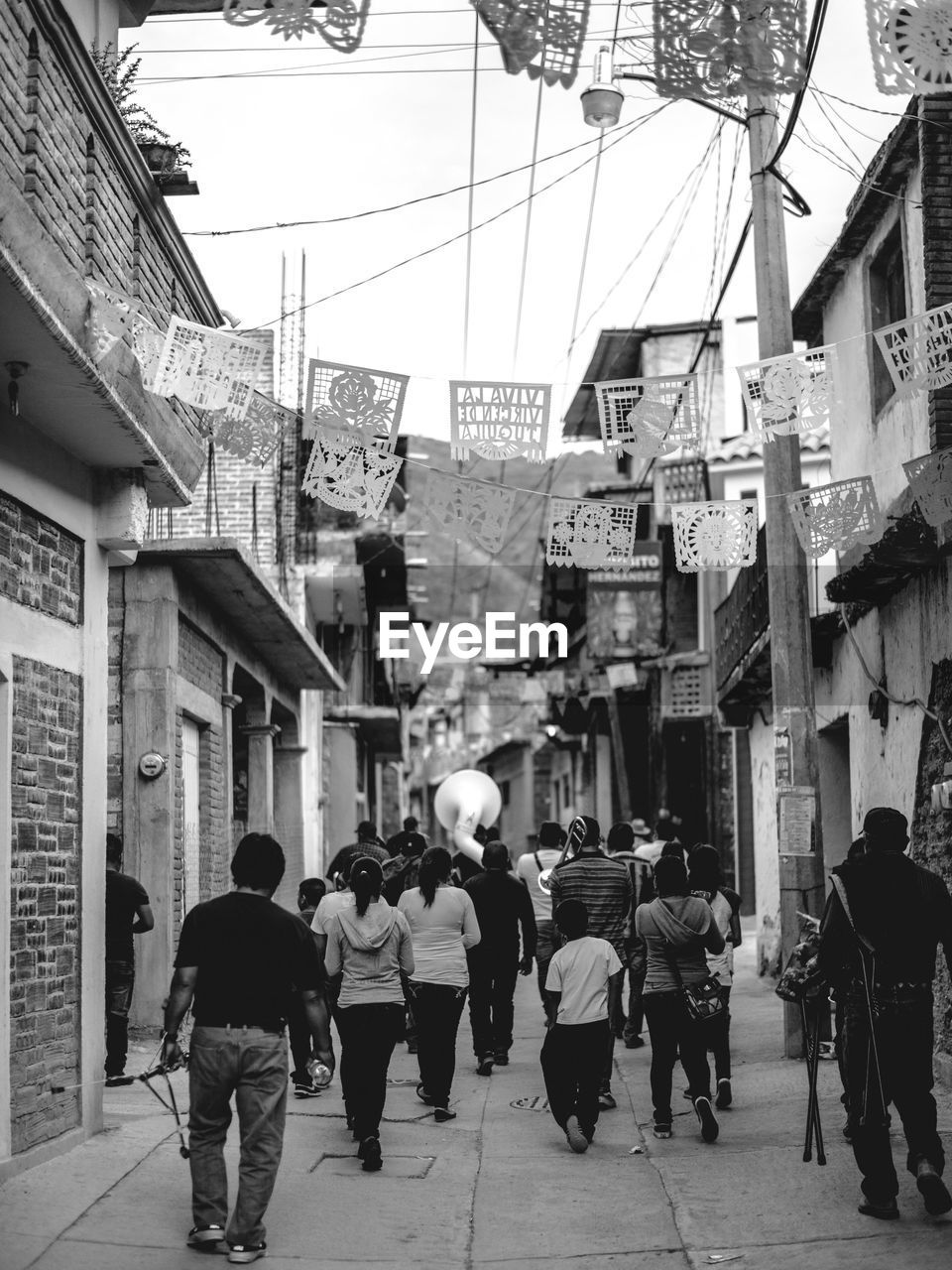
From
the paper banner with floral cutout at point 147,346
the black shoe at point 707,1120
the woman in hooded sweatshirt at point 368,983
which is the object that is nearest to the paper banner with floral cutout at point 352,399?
the paper banner with floral cutout at point 147,346

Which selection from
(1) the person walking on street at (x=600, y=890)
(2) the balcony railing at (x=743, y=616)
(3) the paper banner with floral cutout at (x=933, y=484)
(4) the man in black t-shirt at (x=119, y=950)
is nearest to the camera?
(3) the paper banner with floral cutout at (x=933, y=484)

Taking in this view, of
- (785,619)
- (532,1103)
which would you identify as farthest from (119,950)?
(785,619)

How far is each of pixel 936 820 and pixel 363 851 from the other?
5182 millimetres

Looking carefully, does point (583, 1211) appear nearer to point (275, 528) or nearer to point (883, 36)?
point (883, 36)

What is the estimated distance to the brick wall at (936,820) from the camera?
32.1 feet

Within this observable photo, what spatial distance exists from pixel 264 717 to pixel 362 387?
1115 centimetres

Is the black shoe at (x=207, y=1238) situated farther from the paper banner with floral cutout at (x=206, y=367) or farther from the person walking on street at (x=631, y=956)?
the person walking on street at (x=631, y=956)

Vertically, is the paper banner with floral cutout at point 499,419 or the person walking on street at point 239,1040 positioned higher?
the paper banner with floral cutout at point 499,419

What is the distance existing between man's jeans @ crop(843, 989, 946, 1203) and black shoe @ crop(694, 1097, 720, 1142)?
77.0 inches

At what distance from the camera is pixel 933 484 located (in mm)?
9430

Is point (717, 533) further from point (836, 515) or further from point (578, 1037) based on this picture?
point (578, 1037)

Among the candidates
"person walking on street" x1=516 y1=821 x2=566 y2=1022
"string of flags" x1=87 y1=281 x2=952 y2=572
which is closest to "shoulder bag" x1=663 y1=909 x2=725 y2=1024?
"string of flags" x1=87 y1=281 x2=952 y2=572

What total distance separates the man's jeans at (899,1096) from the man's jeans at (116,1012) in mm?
5469

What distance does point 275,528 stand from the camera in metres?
22.2
